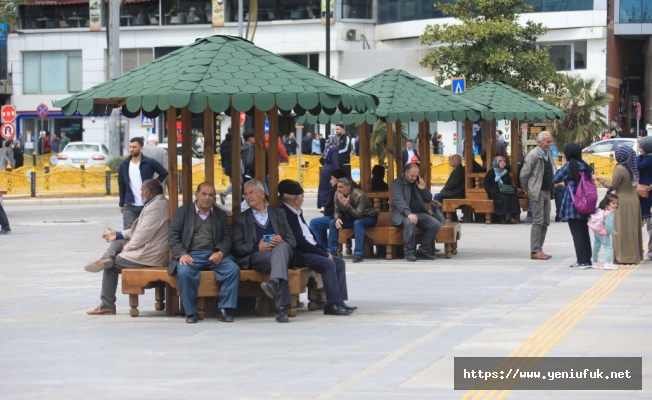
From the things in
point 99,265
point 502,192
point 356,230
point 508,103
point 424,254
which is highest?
point 508,103

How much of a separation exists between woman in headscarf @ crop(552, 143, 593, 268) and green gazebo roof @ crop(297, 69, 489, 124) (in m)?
2.33

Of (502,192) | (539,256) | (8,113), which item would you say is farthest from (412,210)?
(8,113)

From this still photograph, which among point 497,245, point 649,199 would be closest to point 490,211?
point 497,245

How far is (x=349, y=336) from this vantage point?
36.5 feet

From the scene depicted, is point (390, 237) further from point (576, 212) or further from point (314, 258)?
point (314, 258)

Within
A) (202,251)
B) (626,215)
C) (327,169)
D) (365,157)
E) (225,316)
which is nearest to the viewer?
(225,316)

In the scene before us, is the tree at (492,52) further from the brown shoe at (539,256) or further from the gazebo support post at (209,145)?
the gazebo support post at (209,145)

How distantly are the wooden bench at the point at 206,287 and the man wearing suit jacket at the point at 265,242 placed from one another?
0.15m

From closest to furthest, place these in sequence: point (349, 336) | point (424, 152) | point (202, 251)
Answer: point (349, 336) → point (202, 251) → point (424, 152)

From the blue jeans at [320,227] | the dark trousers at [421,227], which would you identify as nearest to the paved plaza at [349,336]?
the dark trousers at [421,227]

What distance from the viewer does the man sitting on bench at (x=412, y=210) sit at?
1838 centimetres

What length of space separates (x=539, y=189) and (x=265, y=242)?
280 inches

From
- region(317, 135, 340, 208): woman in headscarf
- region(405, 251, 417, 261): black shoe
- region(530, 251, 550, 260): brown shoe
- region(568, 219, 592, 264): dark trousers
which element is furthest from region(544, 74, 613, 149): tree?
region(568, 219, 592, 264): dark trousers

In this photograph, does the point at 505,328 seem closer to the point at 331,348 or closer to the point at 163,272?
the point at 331,348
